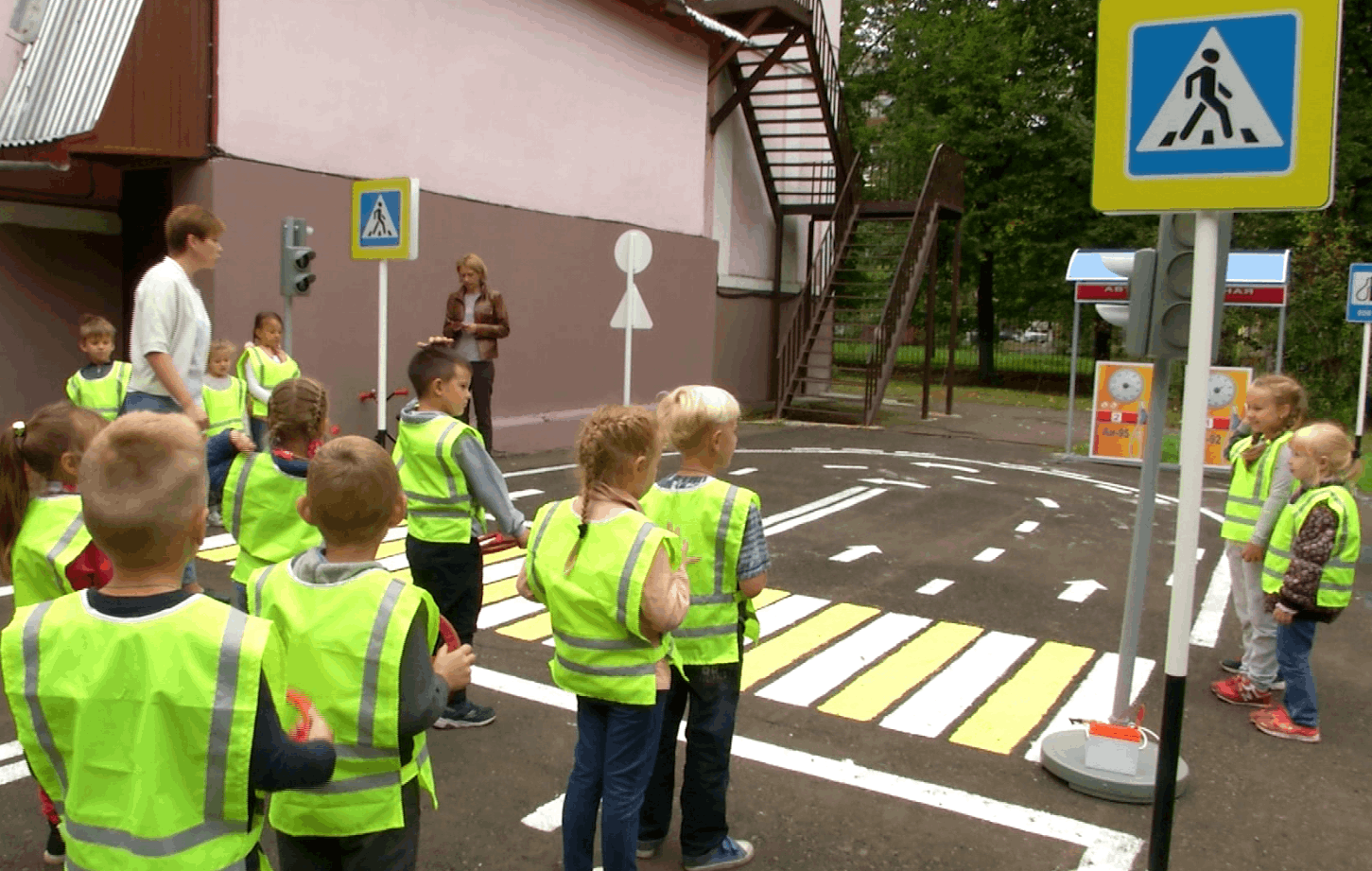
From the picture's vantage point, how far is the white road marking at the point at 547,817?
167 inches

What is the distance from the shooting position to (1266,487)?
593 cm

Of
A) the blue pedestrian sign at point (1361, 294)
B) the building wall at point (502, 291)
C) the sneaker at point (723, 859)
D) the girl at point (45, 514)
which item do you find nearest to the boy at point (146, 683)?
the girl at point (45, 514)

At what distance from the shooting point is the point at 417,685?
2582mm

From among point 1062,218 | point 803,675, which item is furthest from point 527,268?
point 1062,218

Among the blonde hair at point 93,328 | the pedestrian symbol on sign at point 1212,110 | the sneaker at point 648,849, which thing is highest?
the pedestrian symbol on sign at point 1212,110

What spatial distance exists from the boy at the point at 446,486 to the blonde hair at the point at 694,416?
1115mm

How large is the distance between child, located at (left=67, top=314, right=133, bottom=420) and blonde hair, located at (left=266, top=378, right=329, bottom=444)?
555 cm

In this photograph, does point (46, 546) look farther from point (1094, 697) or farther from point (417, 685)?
point (1094, 697)

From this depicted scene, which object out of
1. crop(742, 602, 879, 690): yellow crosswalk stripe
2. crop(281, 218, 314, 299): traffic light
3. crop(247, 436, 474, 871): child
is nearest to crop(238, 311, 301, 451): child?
crop(281, 218, 314, 299): traffic light

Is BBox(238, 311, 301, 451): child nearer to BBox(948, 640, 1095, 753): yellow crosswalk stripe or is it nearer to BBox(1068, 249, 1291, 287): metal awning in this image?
BBox(948, 640, 1095, 753): yellow crosswalk stripe

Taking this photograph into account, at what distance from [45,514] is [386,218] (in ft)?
22.9

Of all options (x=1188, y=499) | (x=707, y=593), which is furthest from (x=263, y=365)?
(x=1188, y=499)

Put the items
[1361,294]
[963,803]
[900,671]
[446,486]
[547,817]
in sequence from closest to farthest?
1. [547,817]
2. [963,803]
3. [446,486]
4. [900,671]
5. [1361,294]

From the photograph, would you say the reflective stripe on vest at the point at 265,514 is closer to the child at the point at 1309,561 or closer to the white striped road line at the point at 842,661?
the white striped road line at the point at 842,661
